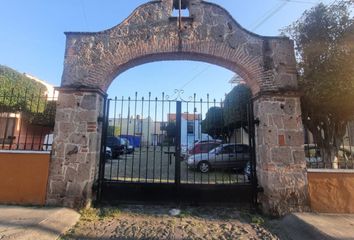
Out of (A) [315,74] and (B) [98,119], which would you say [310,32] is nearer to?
(A) [315,74]

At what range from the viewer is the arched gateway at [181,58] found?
512 centimetres

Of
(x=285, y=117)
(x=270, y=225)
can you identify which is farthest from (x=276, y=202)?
(x=285, y=117)

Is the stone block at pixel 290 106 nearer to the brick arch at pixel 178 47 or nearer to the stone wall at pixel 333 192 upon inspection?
the brick arch at pixel 178 47

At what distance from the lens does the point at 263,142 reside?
5.29 metres

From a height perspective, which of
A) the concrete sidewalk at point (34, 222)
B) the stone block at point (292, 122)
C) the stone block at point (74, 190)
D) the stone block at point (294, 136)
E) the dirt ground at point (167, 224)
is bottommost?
the dirt ground at point (167, 224)

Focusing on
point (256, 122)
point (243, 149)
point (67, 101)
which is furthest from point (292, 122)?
point (67, 101)

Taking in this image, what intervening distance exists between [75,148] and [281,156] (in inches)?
178

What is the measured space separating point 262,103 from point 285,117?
0.59m

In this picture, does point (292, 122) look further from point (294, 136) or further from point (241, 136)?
point (241, 136)

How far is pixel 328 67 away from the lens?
6992mm

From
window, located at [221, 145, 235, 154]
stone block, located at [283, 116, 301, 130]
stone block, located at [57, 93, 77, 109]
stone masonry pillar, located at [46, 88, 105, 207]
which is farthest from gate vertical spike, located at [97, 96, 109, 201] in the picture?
window, located at [221, 145, 235, 154]

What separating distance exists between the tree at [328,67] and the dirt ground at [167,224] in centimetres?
443

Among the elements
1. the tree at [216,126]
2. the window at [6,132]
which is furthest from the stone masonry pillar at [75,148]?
the tree at [216,126]

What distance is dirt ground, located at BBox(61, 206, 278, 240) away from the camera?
409cm
